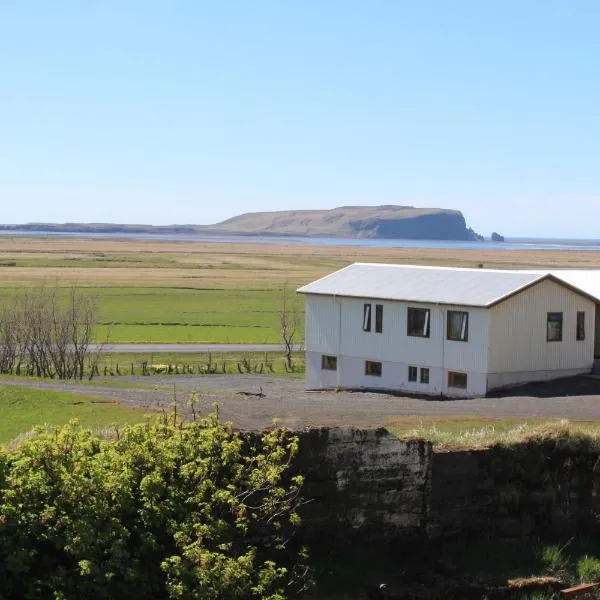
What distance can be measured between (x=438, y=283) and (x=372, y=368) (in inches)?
199

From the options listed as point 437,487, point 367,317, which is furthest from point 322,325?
point 437,487

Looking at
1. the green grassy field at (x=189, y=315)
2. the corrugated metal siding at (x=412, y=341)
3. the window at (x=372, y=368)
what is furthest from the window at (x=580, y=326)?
the green grassy field at (x=189, y=315)

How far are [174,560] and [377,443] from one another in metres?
7.25

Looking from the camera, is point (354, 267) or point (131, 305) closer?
point (354, 267)

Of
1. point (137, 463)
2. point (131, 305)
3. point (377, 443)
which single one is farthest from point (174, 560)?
point (131, 305)

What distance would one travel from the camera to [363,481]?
23031mm

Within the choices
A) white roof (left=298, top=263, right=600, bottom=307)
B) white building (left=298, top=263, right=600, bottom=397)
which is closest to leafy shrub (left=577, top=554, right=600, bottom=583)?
white building (left=298, top=263, right=600, bottom=397)

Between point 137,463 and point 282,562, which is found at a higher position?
point 137,463

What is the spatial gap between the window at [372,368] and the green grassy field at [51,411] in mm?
20427

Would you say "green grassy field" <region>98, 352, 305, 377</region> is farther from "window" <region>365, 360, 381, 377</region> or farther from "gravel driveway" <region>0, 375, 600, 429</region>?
"gravel driveway" <region>0, 375, 600, 429</region>

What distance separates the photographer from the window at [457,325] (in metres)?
48.3

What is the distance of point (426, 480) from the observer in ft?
78.7

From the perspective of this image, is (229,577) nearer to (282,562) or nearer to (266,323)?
(282,562)

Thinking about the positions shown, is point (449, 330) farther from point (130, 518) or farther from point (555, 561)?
point (130, 518)
